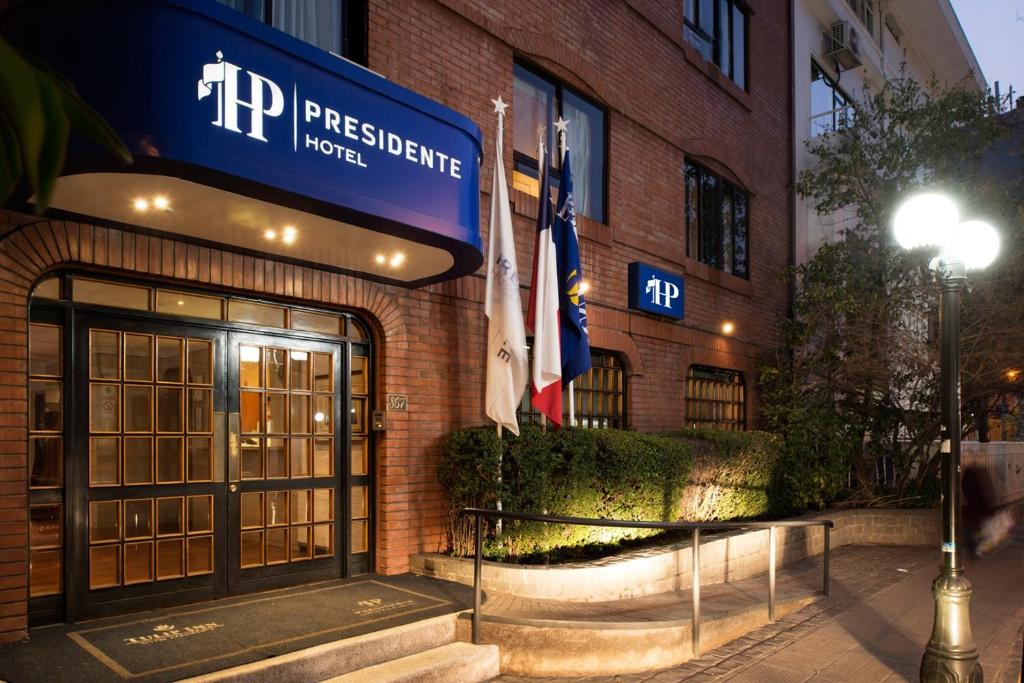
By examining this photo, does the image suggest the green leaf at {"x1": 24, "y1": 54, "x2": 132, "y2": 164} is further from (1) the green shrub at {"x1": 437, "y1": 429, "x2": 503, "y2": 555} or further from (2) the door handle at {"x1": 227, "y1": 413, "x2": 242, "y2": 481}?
(1) the green shrub at {"x1": 437, "y1": 429, "x2": 503, "y2": 555}

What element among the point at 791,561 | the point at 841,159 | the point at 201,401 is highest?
the point at 841,159

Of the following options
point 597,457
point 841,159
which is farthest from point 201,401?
point 841,159

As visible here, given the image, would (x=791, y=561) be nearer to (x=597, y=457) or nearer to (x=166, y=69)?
(x=597, y=457)

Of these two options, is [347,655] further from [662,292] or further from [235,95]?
[662,292]

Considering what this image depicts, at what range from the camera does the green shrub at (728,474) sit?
31.5 ft

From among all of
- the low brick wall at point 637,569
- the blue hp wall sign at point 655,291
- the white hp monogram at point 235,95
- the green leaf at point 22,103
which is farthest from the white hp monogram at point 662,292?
the green leaf at point 22,103

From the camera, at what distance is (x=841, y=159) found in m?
13.4

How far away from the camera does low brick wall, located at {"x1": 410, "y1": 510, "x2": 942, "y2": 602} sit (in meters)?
6.61

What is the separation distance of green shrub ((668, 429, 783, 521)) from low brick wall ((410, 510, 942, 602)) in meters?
0.66

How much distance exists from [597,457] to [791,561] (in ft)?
12.2

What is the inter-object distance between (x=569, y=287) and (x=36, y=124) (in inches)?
285

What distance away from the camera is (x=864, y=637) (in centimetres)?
686

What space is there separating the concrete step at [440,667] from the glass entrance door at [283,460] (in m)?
1.73

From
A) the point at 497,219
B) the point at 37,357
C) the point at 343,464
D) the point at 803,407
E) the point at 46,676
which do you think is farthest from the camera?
the point at 803,407
